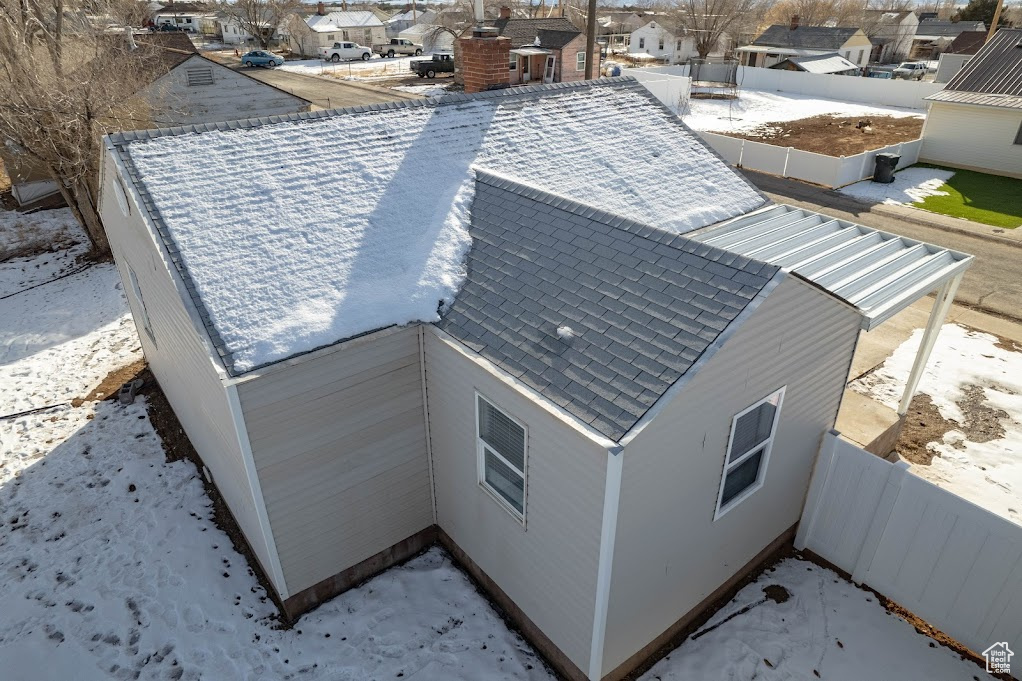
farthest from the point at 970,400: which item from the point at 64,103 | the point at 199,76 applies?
the point at 199,76

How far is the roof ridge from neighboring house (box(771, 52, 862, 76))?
3889cm

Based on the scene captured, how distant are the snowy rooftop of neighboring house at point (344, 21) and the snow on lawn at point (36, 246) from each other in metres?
50.5

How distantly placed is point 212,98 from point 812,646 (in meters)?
26.9

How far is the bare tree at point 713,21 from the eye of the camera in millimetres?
54375

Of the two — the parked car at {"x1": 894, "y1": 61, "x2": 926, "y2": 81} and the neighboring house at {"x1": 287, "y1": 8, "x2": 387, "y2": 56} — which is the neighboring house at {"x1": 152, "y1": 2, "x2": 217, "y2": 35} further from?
the parked car at {"x1": 894, "y1": 61, "x2": 926, "y2": 81}

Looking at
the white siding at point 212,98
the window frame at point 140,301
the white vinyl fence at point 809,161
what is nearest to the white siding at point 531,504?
the window frame at point 140,301

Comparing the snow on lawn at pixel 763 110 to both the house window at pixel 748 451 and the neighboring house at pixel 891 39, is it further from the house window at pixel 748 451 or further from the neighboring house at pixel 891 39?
the house window at pixel 748 451

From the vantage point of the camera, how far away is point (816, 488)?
809cm

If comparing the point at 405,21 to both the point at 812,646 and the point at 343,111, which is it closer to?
the point at 343,111

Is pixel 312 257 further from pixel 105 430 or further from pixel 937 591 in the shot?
pixel 937 591

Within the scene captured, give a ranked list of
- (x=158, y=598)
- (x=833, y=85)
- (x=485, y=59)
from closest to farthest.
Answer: (x=158, y=598)
(x=485, y=59)
(x=833, y=85)

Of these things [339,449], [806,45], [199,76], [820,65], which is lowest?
[339,449]


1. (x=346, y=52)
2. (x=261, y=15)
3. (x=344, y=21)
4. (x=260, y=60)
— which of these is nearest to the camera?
(x=260, y=60)

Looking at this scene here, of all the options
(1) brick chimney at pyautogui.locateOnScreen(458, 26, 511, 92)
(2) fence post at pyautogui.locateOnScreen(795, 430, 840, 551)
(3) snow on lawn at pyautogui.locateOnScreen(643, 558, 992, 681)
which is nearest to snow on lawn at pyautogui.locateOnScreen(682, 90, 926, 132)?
(1) brick chimney at pyautogui.locateOnScreen(458, 26, 511, 92)
